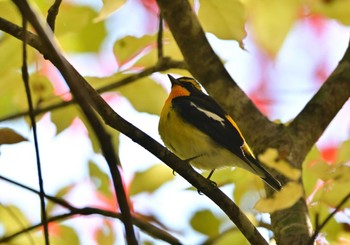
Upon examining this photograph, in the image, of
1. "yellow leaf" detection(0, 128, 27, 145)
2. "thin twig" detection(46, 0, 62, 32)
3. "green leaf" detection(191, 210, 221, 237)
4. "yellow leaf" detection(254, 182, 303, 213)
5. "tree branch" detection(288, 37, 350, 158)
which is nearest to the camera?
"yellow leaf" detection(254, 182, 303, 213)

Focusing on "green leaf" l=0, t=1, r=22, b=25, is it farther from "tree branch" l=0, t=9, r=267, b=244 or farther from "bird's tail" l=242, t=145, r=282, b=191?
"bird's tail" l=242, t=145, r=282, b=191

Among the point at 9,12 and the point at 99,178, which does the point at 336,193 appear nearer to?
the point at 99,178

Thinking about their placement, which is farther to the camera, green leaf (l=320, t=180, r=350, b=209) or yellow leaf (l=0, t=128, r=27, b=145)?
green leaf (l=320, t=180, r=350, b=209)

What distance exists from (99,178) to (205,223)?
1.21ft

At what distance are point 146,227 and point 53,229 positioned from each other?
2.08 feet

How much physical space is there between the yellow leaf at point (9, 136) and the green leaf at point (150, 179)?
0.50m

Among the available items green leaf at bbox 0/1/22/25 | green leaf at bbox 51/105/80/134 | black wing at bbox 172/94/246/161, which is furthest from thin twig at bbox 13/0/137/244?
black wing at bbox 172/94/246/161

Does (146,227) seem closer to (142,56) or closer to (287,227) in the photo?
(287,227)

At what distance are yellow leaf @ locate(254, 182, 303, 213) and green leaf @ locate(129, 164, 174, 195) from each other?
25.8 inches

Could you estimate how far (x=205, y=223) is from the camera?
1.45m

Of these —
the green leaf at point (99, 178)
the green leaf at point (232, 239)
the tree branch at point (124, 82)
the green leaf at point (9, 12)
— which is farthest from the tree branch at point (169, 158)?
the green leaf at point (99, 178)

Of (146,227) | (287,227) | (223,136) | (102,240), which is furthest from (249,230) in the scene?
(223,136)

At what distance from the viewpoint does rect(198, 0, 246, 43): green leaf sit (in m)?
1.28

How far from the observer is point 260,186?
175 cm
